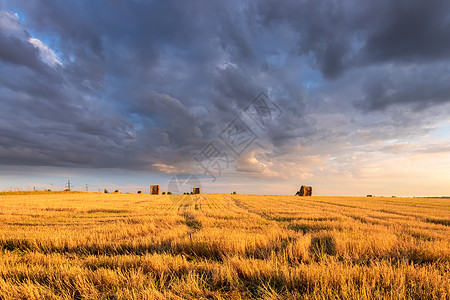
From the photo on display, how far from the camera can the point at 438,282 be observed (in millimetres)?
2898

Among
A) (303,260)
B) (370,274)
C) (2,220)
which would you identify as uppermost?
(370,274)

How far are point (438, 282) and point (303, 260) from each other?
1978 millimetres

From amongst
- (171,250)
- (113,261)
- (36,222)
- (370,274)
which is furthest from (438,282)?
(36,222)

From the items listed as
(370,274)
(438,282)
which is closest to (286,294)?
(370,274)

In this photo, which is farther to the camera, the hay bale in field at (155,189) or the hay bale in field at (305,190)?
the hay bale in field at (305,190)

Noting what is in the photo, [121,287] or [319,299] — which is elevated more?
[319,299]

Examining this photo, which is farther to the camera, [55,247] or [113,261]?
[55,247]

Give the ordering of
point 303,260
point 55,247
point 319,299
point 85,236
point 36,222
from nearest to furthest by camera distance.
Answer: point 319,299, point 303,260, point 55,247, point 85,236, point 36,222

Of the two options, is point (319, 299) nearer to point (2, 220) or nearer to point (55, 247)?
point (55, 247)

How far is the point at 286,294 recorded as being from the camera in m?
2.78

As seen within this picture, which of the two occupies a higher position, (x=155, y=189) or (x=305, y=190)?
(x=305, y=190)

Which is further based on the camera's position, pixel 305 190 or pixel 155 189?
pixel 305 190

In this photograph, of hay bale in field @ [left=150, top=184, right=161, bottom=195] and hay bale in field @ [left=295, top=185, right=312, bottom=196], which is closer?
hay bale in field @ [left=150, top=184, right=161, bottom=195]

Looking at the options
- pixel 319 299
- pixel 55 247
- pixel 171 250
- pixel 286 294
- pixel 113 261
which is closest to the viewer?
pixel 319 299
